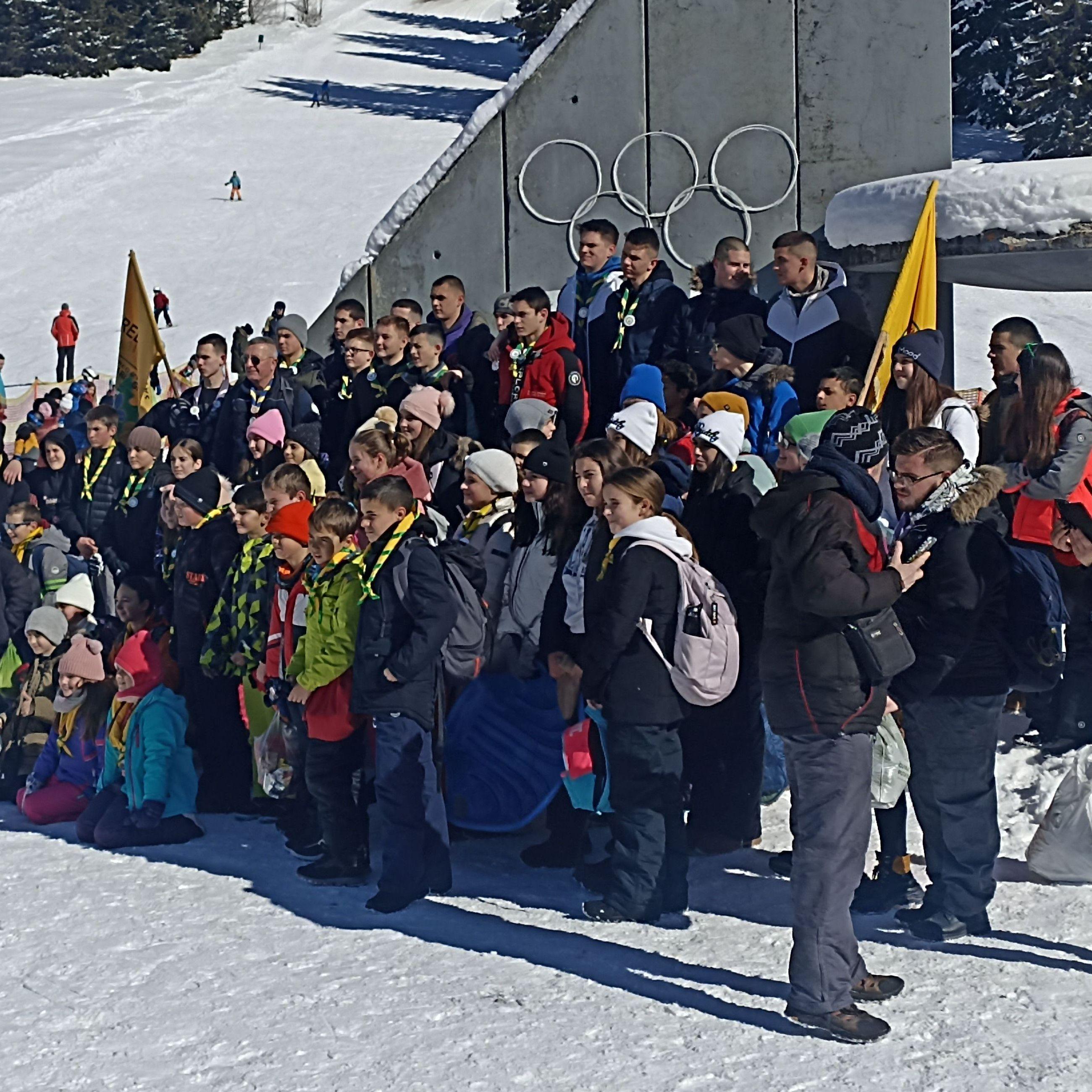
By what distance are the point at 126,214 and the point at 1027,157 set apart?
2215cm

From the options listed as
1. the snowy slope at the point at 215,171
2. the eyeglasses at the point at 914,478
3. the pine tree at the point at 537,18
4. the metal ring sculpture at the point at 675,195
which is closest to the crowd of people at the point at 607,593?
the eyeglasses at the point at 914,478

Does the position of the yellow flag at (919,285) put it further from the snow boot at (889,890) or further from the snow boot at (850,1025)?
the snow boot at (850,1025)

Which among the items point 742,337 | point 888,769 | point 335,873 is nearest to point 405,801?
point 335,873

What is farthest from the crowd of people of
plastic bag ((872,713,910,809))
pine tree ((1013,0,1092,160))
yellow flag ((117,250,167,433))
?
pine tree ((1013,0,1092,160))

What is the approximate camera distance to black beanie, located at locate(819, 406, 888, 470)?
5.27 meters

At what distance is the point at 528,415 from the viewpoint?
7.47 metres

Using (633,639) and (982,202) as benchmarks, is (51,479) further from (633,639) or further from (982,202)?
(633,639)

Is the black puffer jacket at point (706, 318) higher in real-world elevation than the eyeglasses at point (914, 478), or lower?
higher

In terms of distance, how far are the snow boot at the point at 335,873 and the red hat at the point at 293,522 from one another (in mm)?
1351

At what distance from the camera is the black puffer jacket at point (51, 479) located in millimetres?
10617

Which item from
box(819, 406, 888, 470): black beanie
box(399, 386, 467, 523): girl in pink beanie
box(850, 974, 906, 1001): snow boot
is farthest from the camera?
box(399, 386, 467, 523): girl in pink beanie

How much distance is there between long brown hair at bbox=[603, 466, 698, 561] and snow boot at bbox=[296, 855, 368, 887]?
197cm

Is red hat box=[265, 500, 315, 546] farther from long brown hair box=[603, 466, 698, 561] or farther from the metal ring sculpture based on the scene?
the metal ring sculpture

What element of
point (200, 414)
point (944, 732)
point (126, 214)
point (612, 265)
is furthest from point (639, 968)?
point (126, 214)
